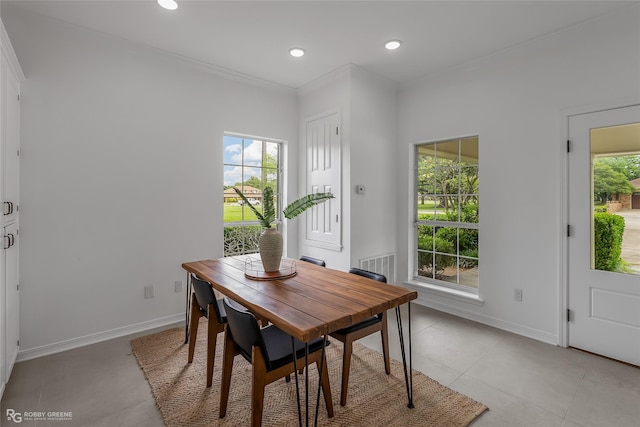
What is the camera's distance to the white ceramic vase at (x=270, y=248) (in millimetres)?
2307

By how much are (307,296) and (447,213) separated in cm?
252

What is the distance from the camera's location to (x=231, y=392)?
2.11 metres

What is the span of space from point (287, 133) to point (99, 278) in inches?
105

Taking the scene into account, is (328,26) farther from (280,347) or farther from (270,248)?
(280,347)

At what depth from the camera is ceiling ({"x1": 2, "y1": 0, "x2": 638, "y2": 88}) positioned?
247 centimetres

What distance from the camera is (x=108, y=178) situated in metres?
2.94

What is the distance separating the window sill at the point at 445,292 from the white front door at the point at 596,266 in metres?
0.83

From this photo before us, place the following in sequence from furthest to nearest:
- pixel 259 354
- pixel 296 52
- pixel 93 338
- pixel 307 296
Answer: pixel 296 52 < pixel 93 338 < pixel 307 296 < pixel 259 354

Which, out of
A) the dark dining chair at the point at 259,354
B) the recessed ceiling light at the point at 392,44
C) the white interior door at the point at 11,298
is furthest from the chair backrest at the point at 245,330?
the recessed ceiling light at the point at 392,44

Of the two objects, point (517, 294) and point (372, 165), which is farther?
point (372, 165)

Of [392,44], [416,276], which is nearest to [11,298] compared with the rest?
[392,44]

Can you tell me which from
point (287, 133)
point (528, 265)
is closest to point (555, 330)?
point (528, 265)

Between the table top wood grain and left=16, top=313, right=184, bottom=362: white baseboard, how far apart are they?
1.10 m

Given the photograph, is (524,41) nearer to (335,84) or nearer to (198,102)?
(335,84)
